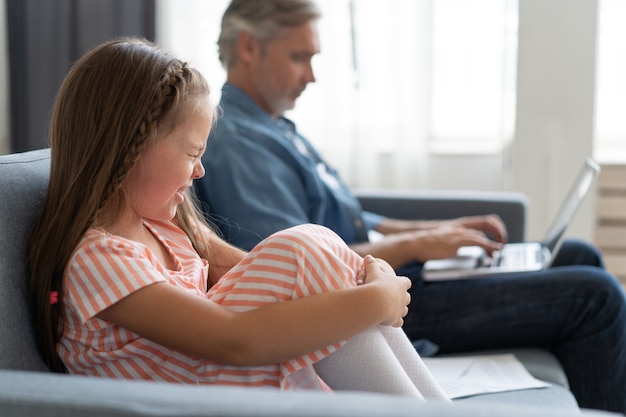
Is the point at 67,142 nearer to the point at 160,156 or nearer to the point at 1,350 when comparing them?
the point at 160,156

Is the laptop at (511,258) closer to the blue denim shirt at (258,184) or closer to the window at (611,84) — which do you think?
the blue denim shirt at (258,184)

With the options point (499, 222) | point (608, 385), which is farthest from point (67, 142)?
point (499, 222)

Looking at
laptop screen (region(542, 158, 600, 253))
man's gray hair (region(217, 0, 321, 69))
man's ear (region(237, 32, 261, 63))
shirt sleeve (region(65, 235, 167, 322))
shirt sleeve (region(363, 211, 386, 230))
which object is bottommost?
shirt sleeve (region(363, 211, 386, 230))

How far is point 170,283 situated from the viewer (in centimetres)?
115

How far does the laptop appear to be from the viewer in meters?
2.06

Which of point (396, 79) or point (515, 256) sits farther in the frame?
point (396, 79)

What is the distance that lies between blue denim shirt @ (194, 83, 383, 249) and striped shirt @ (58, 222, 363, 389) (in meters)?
0.67

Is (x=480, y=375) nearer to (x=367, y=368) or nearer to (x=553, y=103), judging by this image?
(x=367, y=368)

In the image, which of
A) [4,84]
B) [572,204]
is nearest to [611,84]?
[572,204]

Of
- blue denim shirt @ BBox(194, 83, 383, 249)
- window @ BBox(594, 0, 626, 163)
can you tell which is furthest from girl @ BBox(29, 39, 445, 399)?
window @ BBox(594, 0, 626, 163)

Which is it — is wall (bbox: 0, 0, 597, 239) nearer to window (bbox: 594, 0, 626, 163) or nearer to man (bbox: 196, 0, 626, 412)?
window (bbox: 594, 0, 626, 163)

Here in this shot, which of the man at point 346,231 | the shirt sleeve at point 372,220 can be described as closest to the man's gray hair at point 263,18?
the man at point 346,231

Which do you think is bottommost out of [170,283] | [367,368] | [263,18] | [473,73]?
[367,368]

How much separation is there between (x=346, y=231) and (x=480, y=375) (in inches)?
23.3
